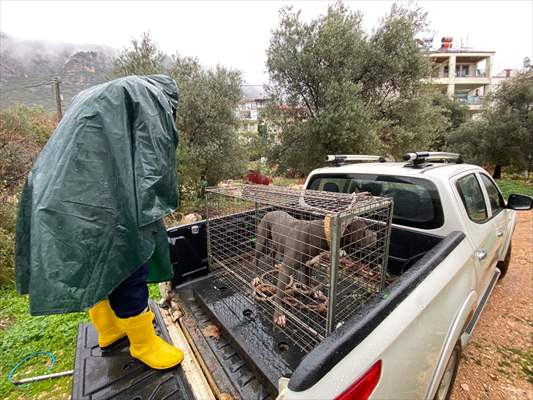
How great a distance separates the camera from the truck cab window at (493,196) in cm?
243

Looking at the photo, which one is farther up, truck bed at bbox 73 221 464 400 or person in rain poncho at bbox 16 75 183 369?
person in rain poncho at bbox 16 75 183 369

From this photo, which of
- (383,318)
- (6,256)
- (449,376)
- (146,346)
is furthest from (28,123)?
(449,376)

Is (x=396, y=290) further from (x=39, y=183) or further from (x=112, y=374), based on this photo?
(x=39, y=183)

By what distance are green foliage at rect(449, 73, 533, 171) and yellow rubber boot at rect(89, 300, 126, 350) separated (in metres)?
13.5

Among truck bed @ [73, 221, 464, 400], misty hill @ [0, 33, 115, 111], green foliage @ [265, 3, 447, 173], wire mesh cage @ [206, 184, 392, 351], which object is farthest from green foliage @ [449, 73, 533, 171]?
misty hill @ [0, 33, 115, 111]

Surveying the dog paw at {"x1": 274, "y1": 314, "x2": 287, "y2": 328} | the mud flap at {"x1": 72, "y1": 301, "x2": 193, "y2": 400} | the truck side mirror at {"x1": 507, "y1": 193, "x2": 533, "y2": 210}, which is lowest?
the mud flap at {"x1": 72, "y1": 301, "x2": 193, "y2": 400}

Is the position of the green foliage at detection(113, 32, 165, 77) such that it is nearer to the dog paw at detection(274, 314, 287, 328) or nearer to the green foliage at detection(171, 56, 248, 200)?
the green foliage at detection(171, 56, 248, 200)

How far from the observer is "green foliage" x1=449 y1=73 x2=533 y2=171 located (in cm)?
972

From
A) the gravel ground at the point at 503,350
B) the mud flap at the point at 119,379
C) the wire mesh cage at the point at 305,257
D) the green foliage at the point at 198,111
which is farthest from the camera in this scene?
the green foliage at the point at 198,111

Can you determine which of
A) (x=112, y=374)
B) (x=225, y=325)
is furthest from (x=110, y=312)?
(x=225, y=325)

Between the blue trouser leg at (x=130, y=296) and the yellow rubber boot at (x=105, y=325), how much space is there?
0.88 ft

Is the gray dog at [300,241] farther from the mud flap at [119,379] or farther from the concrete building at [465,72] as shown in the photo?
the concrete building at [465,72]

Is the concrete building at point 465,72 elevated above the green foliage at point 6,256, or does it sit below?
above

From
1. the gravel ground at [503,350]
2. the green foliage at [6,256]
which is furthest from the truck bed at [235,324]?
the green foliage at [6,256]
